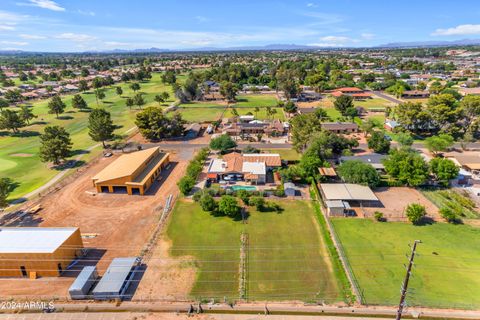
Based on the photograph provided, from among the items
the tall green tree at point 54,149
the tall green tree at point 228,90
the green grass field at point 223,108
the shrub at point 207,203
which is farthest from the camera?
the tall green tree at point 228,90

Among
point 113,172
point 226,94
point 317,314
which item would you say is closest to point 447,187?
point 317,314

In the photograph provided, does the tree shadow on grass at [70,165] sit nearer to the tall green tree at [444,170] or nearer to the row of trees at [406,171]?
the row of trees at [406,171]

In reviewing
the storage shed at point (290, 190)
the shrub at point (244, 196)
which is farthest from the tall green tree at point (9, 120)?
the storage shed at point (290, 190)

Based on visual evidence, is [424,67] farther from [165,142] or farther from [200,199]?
[200,199]

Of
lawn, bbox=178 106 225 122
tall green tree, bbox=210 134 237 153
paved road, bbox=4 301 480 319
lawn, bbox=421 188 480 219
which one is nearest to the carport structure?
lawn, bbox=421 188 480 219

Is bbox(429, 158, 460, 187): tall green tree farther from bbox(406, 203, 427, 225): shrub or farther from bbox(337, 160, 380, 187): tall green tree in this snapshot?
bbox(406, 203, 427, 225): shrub

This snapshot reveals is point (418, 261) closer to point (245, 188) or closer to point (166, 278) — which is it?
point (245, 188)
